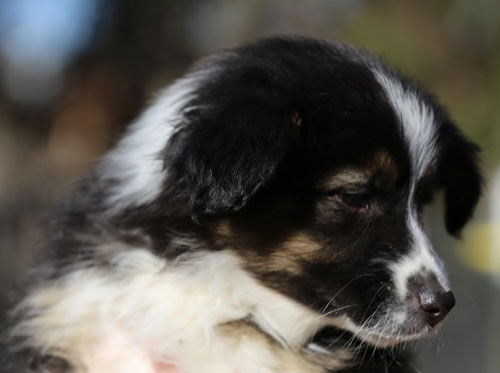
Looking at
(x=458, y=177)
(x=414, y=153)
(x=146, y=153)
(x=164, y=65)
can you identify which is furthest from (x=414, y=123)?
(x=164, y=65)

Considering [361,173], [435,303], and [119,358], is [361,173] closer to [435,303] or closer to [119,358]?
[435,303]

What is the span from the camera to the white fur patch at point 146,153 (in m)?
3.09

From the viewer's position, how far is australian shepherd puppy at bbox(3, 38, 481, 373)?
9.09 ft

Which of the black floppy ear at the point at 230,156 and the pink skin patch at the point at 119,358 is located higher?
the black floppy ear at the point at 230,156

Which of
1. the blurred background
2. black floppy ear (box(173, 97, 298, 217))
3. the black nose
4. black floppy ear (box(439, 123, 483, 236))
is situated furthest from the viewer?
the blurred background

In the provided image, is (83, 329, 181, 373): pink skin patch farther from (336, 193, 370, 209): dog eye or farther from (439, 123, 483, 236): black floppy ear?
(439, 123, 483, 236): black floppy ear

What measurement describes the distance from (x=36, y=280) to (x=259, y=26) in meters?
8.47

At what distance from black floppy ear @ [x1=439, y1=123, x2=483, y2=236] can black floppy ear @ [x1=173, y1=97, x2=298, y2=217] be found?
39.6 inches

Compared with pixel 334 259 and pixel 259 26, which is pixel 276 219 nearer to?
pixel 334 259

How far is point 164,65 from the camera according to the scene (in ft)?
33.3

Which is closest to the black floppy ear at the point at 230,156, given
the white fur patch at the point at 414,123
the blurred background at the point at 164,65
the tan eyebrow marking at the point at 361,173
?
the tan eyebrow marking at the point at 361,173

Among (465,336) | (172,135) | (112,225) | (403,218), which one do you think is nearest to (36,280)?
(112,225)

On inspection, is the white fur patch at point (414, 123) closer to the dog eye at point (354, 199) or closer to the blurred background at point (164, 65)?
the dog eye at point (354, 199)

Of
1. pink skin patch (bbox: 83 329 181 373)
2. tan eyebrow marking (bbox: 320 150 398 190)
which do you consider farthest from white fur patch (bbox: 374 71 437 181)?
pink skin patch (bbox: 83 329 181 373)
